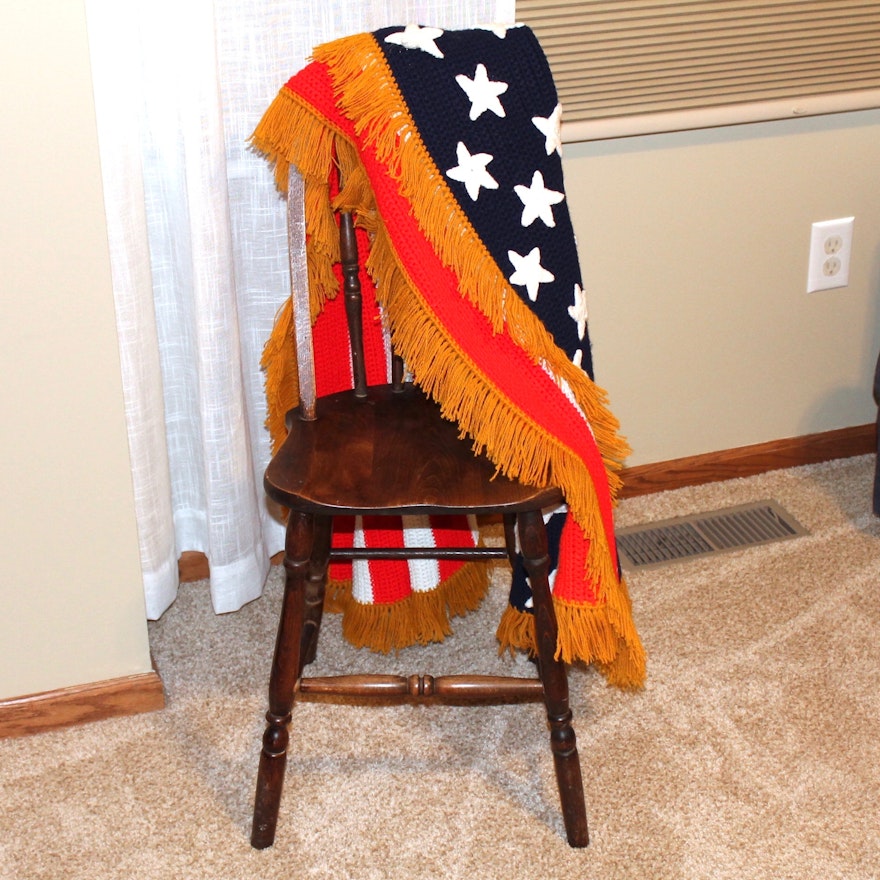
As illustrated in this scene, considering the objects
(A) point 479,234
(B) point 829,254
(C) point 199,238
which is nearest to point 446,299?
(A) point 479,234

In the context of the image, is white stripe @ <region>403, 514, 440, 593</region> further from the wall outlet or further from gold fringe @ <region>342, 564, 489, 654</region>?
the wall outlet

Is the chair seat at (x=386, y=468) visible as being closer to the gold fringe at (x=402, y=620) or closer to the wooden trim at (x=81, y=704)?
the gold fringe at (x=402, y=620)

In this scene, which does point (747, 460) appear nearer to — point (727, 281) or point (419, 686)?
point (727, 281)

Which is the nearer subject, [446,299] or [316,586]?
[446,299]

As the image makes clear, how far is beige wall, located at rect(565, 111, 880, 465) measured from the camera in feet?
6.06

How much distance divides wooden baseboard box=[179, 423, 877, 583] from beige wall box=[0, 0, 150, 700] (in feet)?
3.16

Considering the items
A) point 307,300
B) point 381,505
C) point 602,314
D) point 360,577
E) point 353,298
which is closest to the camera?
point 381,505

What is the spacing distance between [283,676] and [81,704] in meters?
0.39

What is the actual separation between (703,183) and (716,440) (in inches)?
19.1

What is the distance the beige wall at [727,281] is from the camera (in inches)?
72.7

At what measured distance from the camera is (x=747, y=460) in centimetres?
211

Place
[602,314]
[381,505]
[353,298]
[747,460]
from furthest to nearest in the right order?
[747,460] → [602,314] → [353,298] → [381,505]

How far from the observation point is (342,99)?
1239 mm

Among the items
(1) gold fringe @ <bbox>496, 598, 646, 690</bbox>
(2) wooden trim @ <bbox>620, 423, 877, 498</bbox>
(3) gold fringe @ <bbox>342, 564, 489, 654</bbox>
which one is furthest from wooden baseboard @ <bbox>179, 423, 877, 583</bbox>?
(1) gold fringe @ <bbox>496, 598, 646, 690</bbox>
